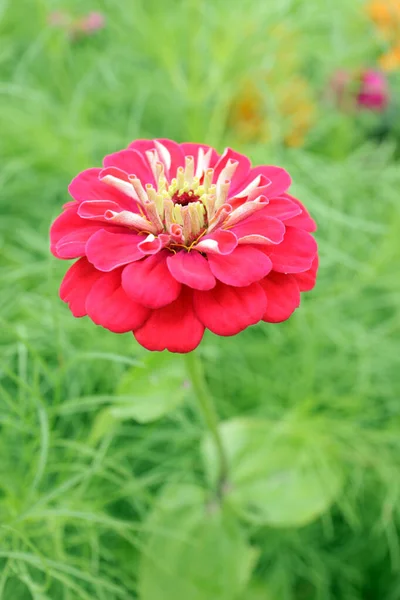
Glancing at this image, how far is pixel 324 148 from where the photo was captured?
3.55 feet

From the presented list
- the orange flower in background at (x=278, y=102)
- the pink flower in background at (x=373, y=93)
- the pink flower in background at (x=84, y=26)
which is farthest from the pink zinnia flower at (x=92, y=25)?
the pink flower in background at (x=373, y=93)

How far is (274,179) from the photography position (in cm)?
39

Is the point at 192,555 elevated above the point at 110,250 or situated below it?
below

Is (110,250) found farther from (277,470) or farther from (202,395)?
(277,470)

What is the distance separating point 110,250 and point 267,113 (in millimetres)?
750

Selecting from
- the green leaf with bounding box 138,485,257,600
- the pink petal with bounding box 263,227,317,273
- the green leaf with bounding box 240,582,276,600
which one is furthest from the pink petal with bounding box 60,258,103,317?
the green leaf with bounding box 240,582,276,600

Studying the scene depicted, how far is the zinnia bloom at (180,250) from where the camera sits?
0.32m

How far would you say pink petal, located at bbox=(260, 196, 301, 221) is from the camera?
0.36m

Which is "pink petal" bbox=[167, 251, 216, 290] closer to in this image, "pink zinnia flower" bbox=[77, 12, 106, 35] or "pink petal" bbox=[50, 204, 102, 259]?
"pink petal" bbox=[50, 204, 102, 259]

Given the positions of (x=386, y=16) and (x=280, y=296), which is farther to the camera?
(x=386, y=16)

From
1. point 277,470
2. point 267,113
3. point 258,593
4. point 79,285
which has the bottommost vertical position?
point 258,593

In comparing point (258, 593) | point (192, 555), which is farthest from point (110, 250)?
point (258, 593)

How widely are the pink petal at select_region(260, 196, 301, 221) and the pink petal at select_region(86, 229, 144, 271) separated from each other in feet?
0.28

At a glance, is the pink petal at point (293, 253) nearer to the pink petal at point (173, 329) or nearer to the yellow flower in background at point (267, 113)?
the pink petal at point (173, 329)
